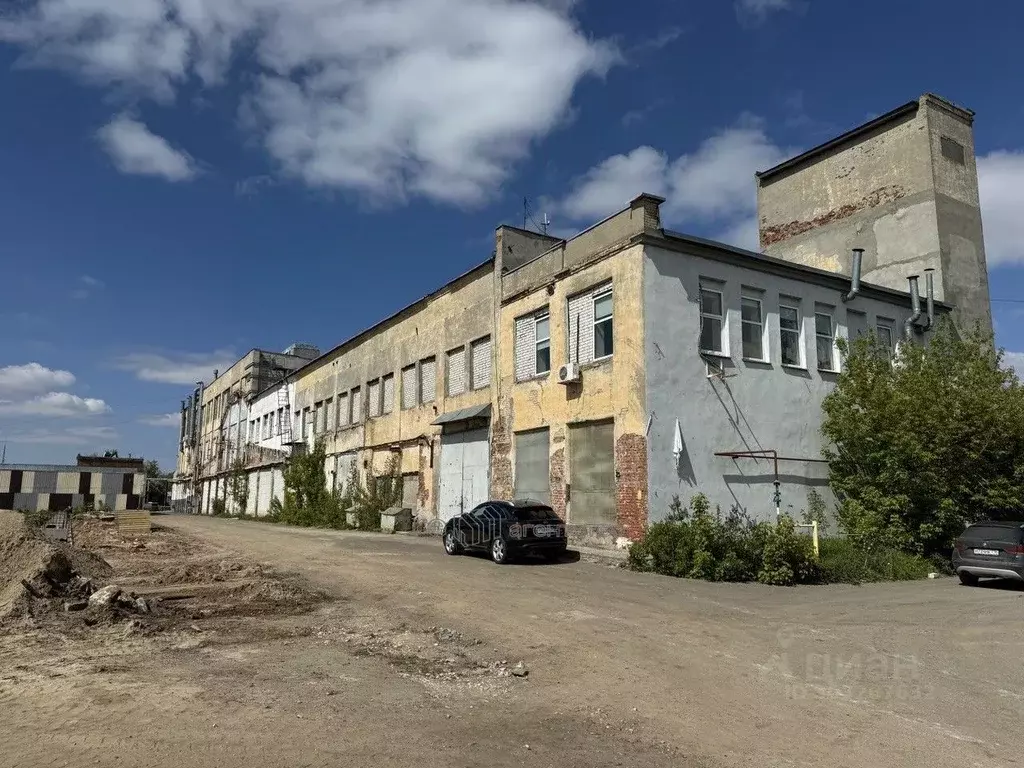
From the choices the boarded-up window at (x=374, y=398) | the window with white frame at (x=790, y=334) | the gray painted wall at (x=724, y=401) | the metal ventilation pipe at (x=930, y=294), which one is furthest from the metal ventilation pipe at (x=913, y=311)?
the boarded-up window at (x=374, y=398)

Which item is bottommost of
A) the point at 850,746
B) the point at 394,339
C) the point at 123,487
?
the point at 850,746

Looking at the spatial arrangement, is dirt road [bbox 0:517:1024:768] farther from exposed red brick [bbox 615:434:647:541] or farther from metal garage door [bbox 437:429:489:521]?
metal garage door [bbox 437:429:489:521]

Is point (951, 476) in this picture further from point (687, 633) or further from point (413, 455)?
point (413, 455)

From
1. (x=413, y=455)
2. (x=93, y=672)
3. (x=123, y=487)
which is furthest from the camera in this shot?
(x=413, y=455)

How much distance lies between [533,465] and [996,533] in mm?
12320

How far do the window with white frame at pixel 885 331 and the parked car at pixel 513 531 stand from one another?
46.4ft

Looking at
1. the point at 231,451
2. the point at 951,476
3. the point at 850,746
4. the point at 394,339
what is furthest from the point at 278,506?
the point at 850,746

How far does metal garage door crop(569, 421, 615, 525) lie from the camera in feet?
66.4

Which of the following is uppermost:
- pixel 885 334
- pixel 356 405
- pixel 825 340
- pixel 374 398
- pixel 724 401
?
pixel 885 334

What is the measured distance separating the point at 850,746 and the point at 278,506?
132 ft

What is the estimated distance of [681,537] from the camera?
54.7ft

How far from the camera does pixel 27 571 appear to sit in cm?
965

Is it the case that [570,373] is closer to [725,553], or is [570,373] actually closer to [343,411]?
[725,553]

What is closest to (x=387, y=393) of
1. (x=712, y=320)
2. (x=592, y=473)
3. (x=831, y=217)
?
(x=592, y=473)
